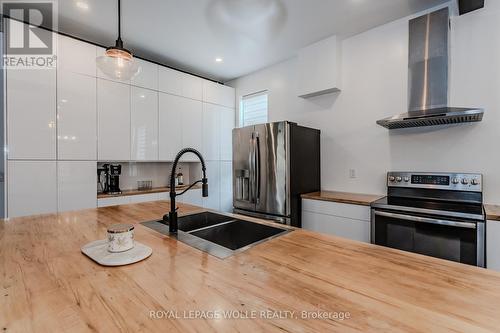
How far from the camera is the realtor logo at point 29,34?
224cm

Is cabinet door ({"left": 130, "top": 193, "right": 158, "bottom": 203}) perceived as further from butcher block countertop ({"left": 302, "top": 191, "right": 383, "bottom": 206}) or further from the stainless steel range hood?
the stainless steel range hood

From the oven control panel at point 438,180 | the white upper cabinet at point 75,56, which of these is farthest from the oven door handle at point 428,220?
the white upper cabinet at point 75,56

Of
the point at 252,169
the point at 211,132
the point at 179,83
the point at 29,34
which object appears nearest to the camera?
the point at 29,34

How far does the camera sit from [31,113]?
2.32 meters

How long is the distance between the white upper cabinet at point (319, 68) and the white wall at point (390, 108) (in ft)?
0.56

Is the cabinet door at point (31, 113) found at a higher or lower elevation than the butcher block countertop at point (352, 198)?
higher

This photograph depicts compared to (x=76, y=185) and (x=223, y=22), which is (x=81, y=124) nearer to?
(x=76, y=185)

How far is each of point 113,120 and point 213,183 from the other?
1.70 metres

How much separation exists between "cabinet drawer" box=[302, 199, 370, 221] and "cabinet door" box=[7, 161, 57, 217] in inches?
104

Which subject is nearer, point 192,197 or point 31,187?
point 31,187

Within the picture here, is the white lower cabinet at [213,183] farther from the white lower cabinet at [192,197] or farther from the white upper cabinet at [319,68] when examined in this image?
the white upper cabinet at [319,68]

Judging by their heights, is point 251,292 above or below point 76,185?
below

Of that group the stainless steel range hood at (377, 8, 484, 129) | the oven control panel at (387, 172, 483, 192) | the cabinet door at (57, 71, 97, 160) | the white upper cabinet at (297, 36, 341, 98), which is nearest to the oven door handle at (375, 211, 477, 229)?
the oven control panel at (387, 172, 483, 192)

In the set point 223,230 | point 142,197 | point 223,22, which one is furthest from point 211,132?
point 223,230
